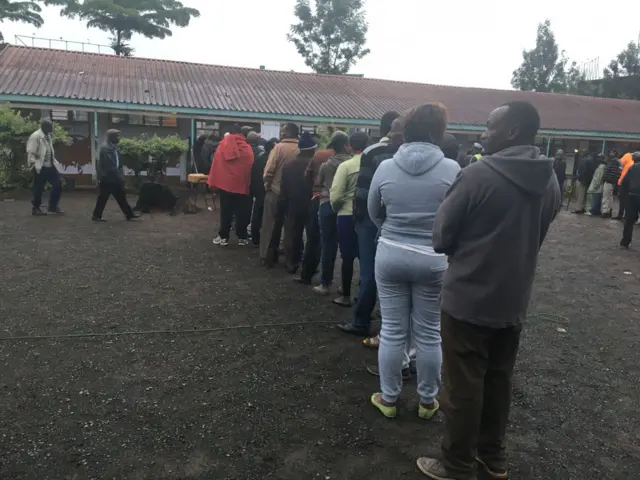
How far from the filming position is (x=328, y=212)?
509 centimetres

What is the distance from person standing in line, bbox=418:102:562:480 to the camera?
7.10 ft

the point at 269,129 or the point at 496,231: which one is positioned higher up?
the point at 269,129

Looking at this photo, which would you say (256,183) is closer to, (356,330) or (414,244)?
(356,330)

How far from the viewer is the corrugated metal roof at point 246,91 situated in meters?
14.6

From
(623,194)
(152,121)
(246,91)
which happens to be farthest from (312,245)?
(246,91)

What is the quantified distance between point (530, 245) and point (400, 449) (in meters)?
1.34

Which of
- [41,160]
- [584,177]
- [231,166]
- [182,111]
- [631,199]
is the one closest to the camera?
[231,166]

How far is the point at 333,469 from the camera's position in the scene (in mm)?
2584

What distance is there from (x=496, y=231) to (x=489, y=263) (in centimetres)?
14

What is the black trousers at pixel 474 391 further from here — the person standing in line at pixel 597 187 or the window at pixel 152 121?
the window at pixel 152 121

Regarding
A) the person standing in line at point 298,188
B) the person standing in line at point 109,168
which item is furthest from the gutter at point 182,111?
the person standing in line at point 298,188

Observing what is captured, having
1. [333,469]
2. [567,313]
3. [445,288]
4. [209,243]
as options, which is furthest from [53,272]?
[567,313]

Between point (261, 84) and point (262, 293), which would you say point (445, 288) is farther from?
point (261, 84)

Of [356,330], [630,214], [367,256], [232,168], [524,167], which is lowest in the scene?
[356,330]
